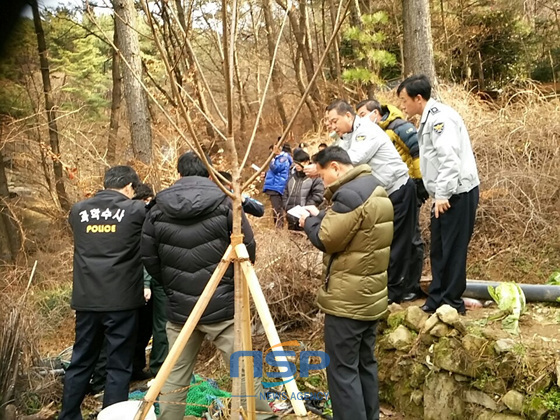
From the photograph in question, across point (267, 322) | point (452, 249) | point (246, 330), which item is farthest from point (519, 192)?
point (267, 322)

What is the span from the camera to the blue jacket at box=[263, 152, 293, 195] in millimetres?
8430

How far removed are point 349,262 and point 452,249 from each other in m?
1.26

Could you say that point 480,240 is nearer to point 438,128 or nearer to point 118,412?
point 438,128

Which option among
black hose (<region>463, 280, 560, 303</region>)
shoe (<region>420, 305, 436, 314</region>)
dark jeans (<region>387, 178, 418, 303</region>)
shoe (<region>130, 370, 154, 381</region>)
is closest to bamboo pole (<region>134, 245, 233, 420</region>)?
dark jeans (<region>387, 178, 418, 303</region>)

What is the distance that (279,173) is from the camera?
848 centimetres

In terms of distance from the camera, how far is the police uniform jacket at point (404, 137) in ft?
14.5

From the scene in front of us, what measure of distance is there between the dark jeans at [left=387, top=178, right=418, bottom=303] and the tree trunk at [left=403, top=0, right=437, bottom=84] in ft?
13.8

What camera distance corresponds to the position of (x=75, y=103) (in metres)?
13.9

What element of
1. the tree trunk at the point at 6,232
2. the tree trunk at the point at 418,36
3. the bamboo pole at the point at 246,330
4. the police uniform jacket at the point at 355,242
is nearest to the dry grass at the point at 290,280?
the police uniform jacket at the point at 355,242

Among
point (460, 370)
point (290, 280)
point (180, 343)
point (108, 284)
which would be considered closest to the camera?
point (180, 343)

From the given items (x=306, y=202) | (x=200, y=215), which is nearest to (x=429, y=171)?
(x=200, y=215)

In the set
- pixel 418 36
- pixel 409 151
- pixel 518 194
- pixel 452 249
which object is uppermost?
pixel 418 36

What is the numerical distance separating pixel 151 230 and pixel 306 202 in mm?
4338

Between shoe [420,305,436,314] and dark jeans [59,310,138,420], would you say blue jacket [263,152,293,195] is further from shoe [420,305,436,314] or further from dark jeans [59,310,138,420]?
dark jeans [59,310,138,420]
